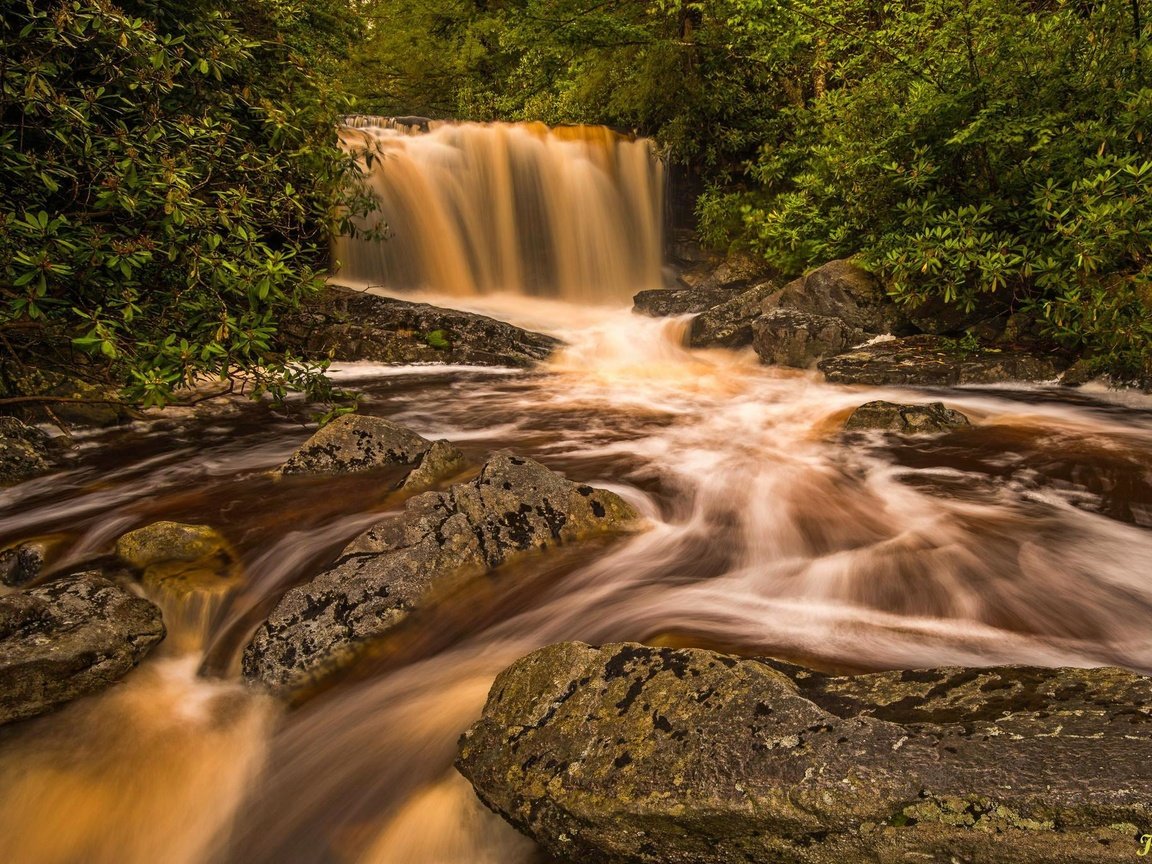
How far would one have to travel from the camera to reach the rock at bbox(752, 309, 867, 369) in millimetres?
9031

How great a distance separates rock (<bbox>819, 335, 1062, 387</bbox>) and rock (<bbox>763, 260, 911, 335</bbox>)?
37 centimetres

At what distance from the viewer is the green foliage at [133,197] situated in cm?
353

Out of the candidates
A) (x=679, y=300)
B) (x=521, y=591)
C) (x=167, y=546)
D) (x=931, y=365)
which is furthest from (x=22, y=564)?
(x=679, y=300)

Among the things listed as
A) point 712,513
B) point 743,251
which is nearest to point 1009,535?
point 712,513

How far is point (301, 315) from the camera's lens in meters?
9.66

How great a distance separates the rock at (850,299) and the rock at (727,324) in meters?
0.77

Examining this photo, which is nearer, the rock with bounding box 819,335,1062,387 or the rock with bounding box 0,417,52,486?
Result: the rock with bounding box 0,417,52,486

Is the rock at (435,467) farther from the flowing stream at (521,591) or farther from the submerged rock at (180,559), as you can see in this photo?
the submerged rock at (180,559)

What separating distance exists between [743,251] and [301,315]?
8.17 meters

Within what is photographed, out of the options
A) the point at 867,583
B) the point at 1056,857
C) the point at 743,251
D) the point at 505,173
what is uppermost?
the point at 505,173

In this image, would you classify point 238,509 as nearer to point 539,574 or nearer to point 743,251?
point 539,574

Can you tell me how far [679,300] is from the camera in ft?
40.3

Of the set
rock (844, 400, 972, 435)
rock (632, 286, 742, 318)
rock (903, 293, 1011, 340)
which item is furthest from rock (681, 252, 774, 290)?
rock (844, 400, 972, 435)

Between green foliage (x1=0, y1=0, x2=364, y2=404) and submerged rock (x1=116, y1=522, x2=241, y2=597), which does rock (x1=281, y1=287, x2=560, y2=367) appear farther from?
submerged rock (x1=116, y1=522, x2=241, y2=597)
